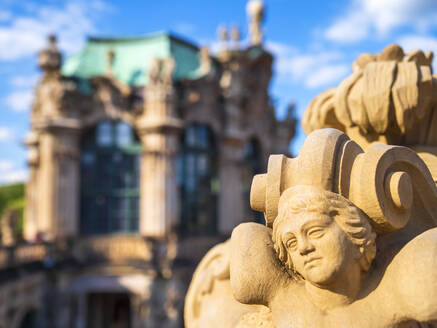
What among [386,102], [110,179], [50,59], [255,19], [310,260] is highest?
[255,19]

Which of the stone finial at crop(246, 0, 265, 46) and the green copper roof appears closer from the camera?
the green copper roof

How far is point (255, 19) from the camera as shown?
1947 cm

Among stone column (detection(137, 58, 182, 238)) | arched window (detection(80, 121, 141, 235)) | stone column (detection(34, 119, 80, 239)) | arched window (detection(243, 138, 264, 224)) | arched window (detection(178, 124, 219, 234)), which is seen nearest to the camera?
stone column (detection(34, 119, 80, 239))

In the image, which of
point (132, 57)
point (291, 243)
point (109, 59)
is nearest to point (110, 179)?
point (109, 59)

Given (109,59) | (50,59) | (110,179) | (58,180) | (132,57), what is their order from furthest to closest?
(132,57) → (109,59) → (110,179) → (50,59) → (58,180)

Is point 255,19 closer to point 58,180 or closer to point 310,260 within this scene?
point 58,180

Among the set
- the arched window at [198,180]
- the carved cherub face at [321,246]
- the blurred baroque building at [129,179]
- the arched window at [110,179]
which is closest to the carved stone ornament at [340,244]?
the carved cherub face at [321,246]

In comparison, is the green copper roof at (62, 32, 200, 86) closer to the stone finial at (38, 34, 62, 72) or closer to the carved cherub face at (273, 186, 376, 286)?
the stone finial at (38, 34, 62, 72)

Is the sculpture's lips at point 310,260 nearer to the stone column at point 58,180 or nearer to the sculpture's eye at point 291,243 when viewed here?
the sculpture's eye at point 291,243

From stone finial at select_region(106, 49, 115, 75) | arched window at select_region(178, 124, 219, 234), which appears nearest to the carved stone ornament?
arched window at select_region(178, 124, 219, 234)

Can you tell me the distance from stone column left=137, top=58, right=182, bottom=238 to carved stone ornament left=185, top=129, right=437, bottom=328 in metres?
12.1

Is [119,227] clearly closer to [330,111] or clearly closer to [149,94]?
→ [149,94]

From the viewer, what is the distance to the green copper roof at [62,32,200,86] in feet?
51.6

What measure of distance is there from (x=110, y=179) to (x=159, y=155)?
2036 millimetres
